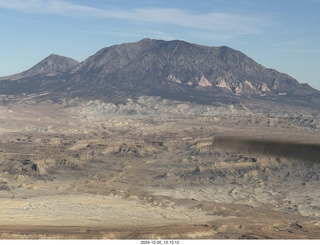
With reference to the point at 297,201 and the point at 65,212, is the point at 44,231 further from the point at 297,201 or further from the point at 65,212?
the point at 297,201

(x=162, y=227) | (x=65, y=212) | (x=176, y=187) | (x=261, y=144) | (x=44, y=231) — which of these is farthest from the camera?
(x=176, y=187)

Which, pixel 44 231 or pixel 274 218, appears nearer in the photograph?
pixel 44 231

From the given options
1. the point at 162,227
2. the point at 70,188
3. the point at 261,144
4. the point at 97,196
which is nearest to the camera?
the point at 261,144

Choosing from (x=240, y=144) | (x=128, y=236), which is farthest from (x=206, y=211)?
(x=240, y=144)

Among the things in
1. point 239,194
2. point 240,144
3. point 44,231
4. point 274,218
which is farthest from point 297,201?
point 240,144

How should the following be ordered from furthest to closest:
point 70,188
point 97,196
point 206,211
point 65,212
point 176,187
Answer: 1. point 176,187
2. point 70,188
3. point 97,196
4. point 206,211
5. point 65,212

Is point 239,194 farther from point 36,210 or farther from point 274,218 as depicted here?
point 36,210

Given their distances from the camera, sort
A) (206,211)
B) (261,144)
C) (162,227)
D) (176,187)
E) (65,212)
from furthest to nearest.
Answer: (176,187) < (206,211) < (65,212) < (162,227) < (261,144)

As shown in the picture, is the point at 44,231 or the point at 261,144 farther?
the point at 44,231

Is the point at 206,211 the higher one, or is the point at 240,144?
the point at 240,144
